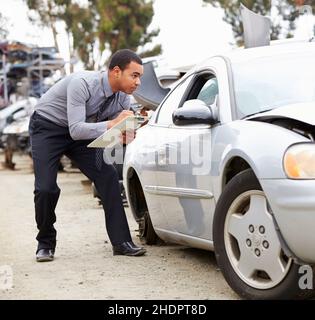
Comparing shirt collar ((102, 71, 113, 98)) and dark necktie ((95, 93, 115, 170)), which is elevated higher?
shirt collar ((102, 71, 113, 98))

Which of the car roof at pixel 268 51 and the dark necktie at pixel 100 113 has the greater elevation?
the car roof at pixel 268 51

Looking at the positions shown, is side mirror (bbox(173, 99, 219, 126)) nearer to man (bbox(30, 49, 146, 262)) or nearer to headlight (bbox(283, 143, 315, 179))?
man (bbox(30, 49, 146, 262))

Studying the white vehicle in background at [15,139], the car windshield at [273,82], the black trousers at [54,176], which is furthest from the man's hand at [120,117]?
the white vehicle in background at [15,139]

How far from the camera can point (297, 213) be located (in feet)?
13.1

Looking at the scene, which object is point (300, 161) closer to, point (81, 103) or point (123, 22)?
point (81, 103)

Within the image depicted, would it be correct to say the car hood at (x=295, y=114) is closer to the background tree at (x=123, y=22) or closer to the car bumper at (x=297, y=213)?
the car bumper at (x=297, y=213)

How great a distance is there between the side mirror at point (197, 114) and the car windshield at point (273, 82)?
0.54ft

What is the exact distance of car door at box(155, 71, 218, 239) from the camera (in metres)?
5.14

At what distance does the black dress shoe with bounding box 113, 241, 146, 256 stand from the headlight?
2446mm

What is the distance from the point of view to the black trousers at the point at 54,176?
616 centimetres

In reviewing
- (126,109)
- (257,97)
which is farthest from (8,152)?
(257,97)

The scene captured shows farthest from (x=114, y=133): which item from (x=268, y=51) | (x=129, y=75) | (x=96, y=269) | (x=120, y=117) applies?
(x=268, y=51)

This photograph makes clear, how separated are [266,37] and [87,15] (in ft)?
104

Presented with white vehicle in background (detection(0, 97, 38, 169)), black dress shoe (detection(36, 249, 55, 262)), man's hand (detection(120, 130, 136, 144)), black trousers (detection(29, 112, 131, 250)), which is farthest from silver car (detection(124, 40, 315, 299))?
white vehicle in background (detection(0, 97, 38, 169))
